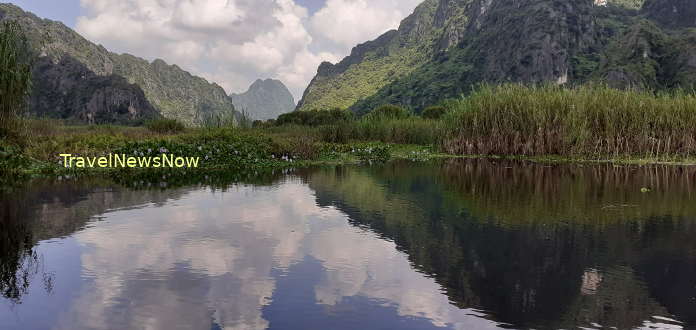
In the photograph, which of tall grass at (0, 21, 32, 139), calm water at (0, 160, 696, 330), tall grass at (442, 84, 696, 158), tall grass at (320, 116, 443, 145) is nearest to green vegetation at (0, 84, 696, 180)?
tall grass at (442, 84, 696, 158)

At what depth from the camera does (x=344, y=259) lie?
902 cm

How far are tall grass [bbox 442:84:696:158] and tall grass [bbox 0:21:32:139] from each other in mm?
24554

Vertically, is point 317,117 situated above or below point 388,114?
above

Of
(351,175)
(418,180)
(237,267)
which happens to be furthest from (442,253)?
(351,175)

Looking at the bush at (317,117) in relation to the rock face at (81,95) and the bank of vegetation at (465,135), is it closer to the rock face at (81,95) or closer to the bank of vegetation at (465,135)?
the bank of vegetation at (465,135)

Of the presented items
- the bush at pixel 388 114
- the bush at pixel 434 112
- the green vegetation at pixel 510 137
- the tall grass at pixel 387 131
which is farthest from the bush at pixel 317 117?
the green vegetation at pixel 510 137

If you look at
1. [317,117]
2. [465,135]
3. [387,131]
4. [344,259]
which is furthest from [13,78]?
[317,117]

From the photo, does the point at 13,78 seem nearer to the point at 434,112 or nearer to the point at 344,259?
the point at 344,259

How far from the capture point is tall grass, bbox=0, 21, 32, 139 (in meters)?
20.7

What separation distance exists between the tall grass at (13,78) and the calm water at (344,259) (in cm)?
686

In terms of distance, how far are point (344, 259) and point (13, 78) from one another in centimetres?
1878

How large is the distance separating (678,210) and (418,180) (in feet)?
31.5

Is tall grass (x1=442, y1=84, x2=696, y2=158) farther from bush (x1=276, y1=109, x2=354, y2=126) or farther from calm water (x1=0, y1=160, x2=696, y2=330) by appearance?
bush (x1=276, y1=109, x2=354, y2=126)

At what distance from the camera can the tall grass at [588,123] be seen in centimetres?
2970
